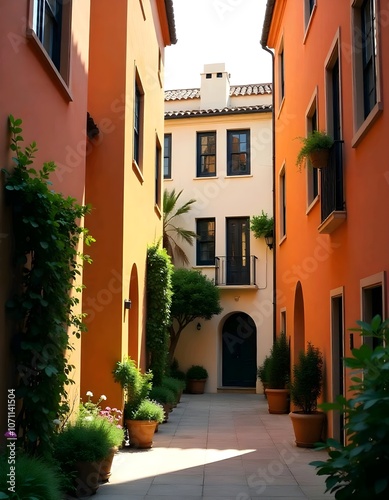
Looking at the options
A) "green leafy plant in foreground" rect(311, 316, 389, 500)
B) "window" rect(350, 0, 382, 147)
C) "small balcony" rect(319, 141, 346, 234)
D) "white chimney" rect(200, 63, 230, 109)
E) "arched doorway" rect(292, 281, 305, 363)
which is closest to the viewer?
"green leafy plant in foreground" rect(311, 316, 389, 500)

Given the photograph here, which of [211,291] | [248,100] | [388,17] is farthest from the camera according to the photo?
[248,100]

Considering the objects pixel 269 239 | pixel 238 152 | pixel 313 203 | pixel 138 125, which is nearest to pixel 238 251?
pixel 269 239

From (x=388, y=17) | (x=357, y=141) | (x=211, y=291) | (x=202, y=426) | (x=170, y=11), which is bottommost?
(x=202, y=426)

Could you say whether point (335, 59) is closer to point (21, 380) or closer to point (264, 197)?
point (21, 380)

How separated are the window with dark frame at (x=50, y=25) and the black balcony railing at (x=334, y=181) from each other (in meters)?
4.00

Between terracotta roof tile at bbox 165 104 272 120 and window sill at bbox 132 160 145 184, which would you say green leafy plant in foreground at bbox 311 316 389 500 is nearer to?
window sill at bbox 132 160 145 184

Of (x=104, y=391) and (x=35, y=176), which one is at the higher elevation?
(x=35, y=176)

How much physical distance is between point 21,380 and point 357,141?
4875 millimetres

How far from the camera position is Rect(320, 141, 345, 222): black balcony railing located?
857 cm

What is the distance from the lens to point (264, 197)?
2119 cm

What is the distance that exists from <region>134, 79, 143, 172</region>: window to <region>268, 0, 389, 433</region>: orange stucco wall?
10.9 ft

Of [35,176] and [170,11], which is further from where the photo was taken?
[170,11]

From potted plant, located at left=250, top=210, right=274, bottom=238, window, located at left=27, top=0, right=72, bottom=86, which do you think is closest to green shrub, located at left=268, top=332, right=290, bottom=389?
potted plant, located at left=250, top=210, right=274, bottom=238

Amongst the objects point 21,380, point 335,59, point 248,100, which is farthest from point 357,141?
point 248,100
